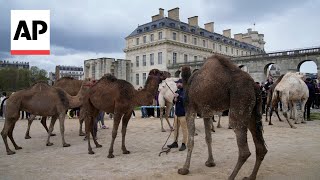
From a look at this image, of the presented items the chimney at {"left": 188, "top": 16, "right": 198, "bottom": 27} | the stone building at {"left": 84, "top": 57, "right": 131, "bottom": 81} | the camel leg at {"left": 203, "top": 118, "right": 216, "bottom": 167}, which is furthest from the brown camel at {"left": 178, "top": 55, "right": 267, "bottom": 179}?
the chimney at {"left": 188, "top": 16, "right": 198, "bottom": 27}

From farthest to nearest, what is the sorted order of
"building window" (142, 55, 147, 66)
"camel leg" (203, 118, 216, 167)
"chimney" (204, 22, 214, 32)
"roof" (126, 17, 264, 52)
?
"chimney" (204, 22, 214, 32) < "building window" (142, 55, 147, 66) < "roof" (126, 17, 264, 52) < "camel leg" (203, 118, 216, 167)

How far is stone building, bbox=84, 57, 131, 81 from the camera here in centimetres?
6594

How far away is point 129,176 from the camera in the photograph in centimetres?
575

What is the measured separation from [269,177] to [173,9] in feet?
215

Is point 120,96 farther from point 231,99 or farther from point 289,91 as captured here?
point 289,91

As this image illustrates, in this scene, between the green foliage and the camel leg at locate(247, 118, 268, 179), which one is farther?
the green foliage

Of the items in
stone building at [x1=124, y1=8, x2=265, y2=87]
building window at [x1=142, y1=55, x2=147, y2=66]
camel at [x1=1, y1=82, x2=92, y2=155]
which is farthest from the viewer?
building window at [x1=142, y1=55, x2=147, y2=66]

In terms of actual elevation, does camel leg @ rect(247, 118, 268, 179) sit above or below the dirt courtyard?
above

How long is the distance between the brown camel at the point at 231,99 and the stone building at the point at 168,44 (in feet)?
178

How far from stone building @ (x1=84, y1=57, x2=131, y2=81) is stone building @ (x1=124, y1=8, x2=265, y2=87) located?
2287 mm

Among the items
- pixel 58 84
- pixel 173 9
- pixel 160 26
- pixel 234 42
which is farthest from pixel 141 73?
pixel 58 84

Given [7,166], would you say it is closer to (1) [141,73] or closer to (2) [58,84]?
(2) [58,84]

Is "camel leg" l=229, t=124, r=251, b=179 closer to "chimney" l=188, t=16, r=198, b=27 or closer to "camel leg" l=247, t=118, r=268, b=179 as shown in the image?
"camel leg" l=247, t=118, r=268, b=179

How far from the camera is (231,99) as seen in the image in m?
5.29
